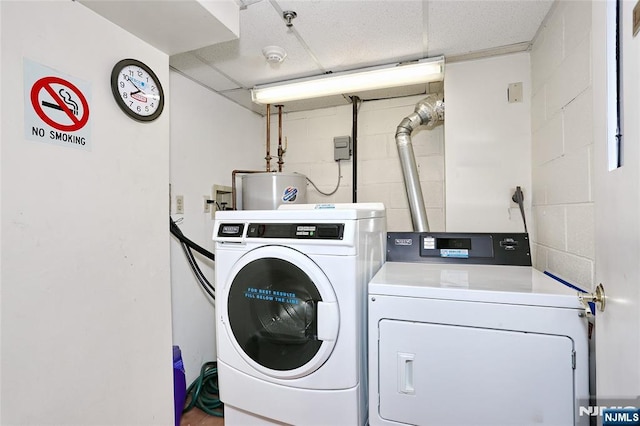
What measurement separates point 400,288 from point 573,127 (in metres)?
1.00

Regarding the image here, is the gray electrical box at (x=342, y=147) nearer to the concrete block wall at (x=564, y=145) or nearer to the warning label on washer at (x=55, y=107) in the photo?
the concrete block wall at (x=564, y=145)

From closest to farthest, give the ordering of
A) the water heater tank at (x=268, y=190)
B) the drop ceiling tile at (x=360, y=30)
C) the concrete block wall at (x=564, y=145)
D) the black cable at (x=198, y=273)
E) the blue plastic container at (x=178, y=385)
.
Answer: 1. the concrete block wall at (x=564, y=145)
2. the drop ceiling tile at (x=360, y=30)
3. the blue plastic container at (x=178, y=385)
4. the black cable at (x=198, y=273)
5. the water heater tank at (x=268, y=190)

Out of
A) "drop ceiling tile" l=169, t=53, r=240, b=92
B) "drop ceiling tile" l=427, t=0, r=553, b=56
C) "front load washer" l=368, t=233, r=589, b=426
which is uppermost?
"drop ceiling tile" l=427, t=0, r=553, b=56

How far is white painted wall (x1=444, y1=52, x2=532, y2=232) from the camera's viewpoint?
1.92 metres

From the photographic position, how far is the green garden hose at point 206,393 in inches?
77.5

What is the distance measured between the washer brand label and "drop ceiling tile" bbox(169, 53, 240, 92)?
35.1 inches

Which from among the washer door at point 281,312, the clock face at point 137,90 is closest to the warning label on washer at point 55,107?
the clock face at point 137,90

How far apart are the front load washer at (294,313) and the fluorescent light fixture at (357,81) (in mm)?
1021

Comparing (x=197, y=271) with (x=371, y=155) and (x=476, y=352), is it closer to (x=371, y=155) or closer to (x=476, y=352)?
(x=371, y=155)

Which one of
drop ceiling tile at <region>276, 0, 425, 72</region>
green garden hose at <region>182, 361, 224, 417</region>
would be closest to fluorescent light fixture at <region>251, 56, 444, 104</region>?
drop ceiling tile at <region>276, 0, 425, 72</region>

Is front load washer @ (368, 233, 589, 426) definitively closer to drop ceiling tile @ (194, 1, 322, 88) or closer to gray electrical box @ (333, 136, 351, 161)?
drop ceiling tile @ (194, 1, 322, 88)

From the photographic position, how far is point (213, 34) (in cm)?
146

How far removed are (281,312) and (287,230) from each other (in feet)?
1.18

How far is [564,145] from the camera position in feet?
4.64
